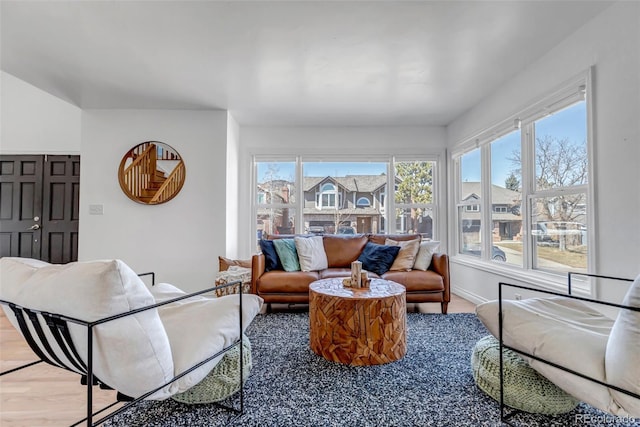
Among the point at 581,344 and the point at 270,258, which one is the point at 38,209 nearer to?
the point at 270,258

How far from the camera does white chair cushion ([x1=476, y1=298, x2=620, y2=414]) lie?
117 cm

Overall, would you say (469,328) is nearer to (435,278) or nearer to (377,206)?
(435,278)

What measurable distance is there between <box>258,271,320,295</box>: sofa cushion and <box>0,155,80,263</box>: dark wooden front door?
3.05 metres

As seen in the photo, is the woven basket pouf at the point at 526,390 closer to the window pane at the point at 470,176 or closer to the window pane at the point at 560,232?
the window pane at the point at 560,232

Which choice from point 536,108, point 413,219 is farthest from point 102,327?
point 413,219

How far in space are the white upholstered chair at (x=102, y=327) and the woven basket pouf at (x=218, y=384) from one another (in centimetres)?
28

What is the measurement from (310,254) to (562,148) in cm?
266

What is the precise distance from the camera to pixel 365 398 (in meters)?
1.67

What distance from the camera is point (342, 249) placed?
3.80m

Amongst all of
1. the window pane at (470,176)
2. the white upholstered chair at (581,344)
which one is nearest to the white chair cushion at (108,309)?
the white upholstered chair at (581,344)

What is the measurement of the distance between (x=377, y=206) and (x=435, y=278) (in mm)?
1674

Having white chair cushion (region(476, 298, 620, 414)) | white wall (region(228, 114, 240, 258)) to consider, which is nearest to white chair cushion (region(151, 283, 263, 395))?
white chair cushion (region(476, 298, 620, 414))

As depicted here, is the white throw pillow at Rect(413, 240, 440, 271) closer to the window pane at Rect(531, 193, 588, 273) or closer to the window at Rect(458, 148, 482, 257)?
the window at Rect(458, 148, 482, 257)

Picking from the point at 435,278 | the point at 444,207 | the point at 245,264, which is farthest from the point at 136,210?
the point at 444,207
